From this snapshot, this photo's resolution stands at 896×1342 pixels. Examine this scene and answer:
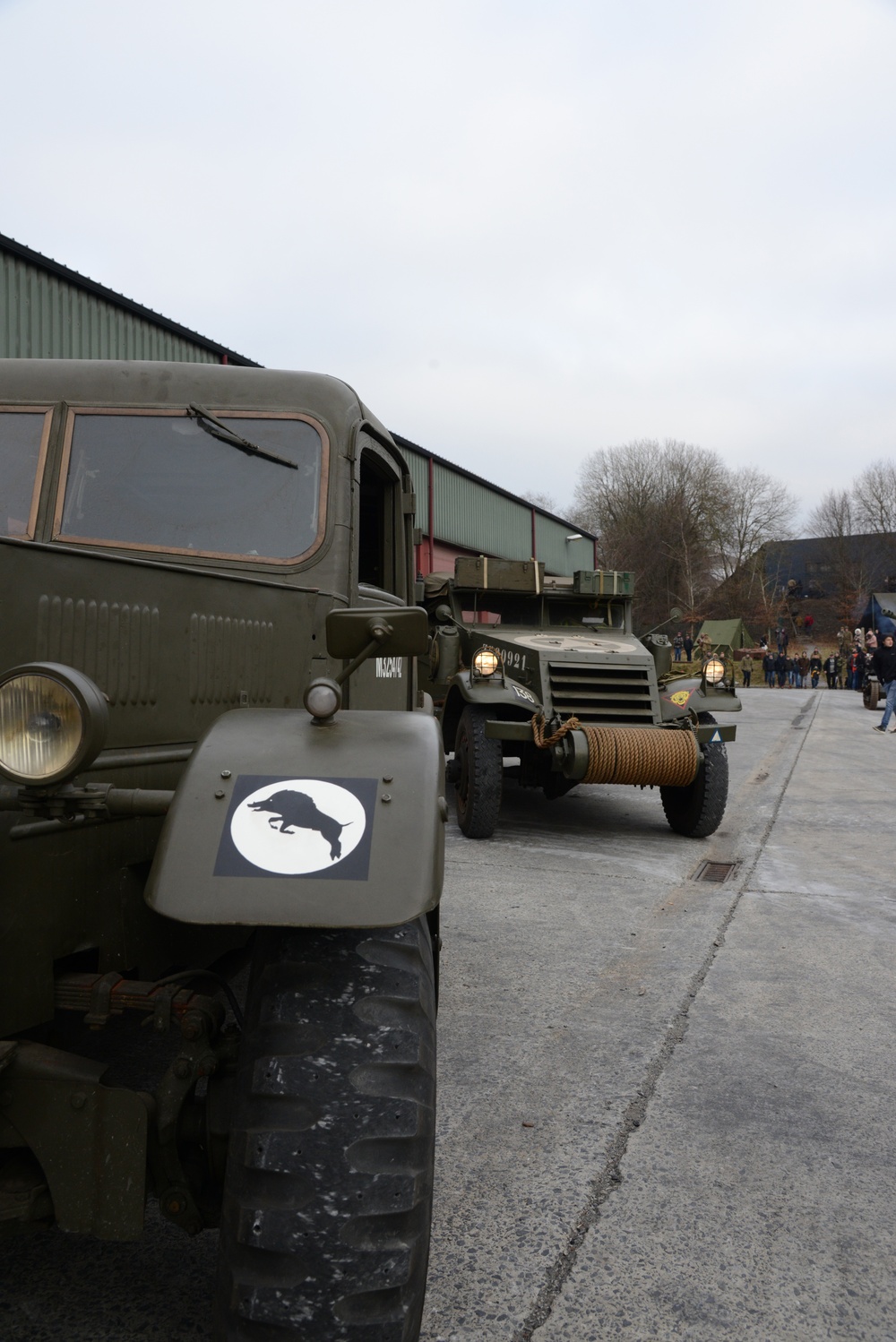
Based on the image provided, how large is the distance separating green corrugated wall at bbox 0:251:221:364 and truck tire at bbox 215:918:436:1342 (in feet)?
29.9

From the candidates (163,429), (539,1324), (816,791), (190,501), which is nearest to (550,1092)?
(539,1324)

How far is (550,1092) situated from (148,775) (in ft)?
5.48

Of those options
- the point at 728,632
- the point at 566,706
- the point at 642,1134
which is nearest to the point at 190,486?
the point at 642,1134

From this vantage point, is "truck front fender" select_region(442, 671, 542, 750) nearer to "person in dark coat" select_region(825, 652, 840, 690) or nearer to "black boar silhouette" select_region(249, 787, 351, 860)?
"black boar silhouette" select_region(249, 787, 351, 860)

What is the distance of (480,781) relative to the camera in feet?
23.6

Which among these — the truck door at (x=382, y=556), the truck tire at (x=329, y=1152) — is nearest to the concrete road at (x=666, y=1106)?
the truck tire at (x=329, y=1152)

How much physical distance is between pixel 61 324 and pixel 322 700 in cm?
1018

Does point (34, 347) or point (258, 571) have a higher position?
point (34, 347)

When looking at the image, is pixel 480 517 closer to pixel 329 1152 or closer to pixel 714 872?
pixel 714 872

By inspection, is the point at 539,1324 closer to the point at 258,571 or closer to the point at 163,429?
the point at 258,571

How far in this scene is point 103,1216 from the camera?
1.74m

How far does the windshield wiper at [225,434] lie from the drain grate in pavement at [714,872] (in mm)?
4055

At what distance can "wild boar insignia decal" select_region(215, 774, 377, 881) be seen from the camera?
180 centimetres

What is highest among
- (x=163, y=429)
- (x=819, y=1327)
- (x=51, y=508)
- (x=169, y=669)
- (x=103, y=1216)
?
(x=163, y=429)
